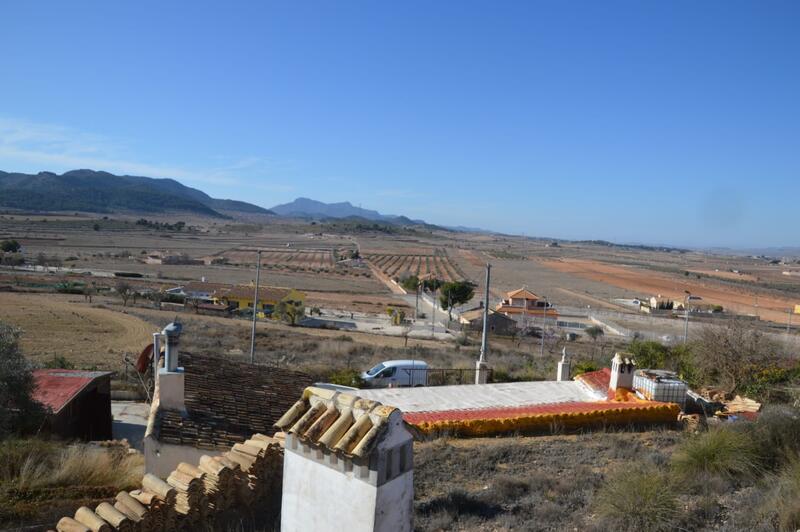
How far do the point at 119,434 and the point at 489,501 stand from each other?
11131 mm

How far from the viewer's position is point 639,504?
5.99m

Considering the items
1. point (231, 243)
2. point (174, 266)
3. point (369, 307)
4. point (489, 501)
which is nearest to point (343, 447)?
point (489, 501)

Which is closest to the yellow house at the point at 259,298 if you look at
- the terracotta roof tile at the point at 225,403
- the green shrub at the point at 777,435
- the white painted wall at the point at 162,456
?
the terracotta roof tile at the point at 225,403

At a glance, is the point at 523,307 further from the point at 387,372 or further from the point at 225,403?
the point at 225,403

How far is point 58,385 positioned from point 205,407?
6.71 m

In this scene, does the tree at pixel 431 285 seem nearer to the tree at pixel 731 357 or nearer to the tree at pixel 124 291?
the tree at pixel 124 291

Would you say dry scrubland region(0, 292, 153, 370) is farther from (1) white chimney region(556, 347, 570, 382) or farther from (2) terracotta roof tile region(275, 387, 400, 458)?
(2) terracotta roof tile region(275, 387, 400, 458)

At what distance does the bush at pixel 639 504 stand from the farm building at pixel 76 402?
10849mm

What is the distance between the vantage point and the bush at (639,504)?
227 inches

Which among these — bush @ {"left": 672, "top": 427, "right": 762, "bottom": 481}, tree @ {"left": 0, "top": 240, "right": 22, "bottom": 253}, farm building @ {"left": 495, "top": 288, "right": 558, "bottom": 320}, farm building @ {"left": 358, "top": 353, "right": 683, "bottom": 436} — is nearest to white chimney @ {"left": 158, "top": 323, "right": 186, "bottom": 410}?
farm building @ {"left": 358, "top": 353, "right": 683, "bottom": 436}

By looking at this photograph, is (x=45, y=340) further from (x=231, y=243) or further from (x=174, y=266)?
(x=231, y=243)

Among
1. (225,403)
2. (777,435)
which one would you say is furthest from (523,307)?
(225,403)

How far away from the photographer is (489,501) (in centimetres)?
698

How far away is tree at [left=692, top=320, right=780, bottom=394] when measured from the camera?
17312 millimetres
